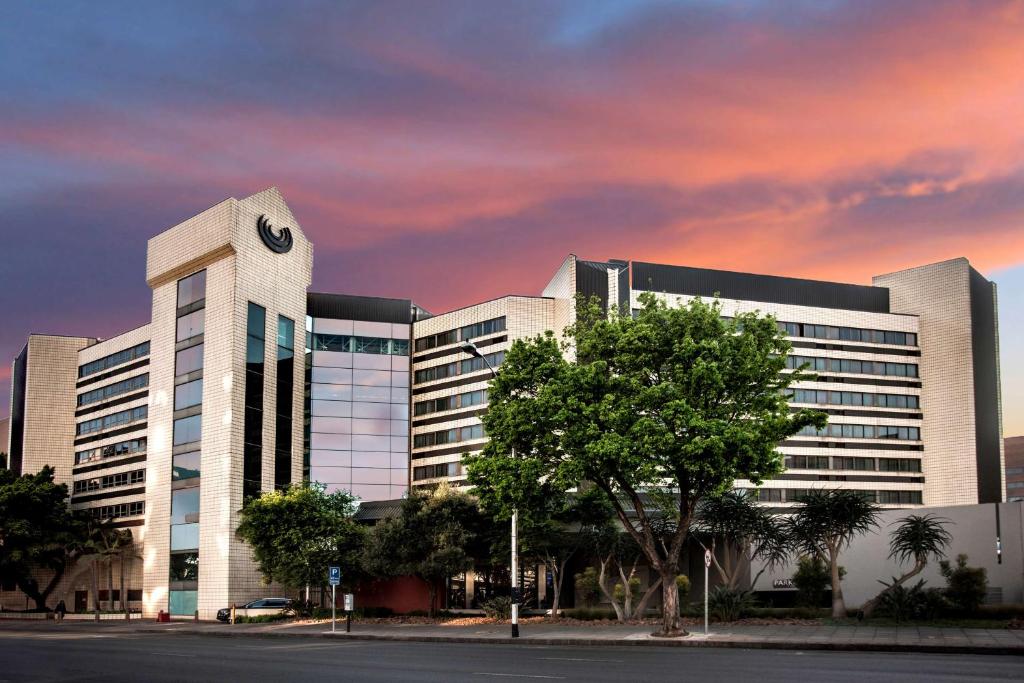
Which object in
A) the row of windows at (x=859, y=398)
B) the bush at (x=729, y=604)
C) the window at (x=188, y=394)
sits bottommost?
the bush at (x=729, y=604)

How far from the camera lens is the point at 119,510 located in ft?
285

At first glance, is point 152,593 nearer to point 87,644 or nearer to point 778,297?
point 87,644

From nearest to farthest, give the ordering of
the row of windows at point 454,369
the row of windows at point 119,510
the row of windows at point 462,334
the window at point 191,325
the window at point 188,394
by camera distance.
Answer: the window at point 188,394 < the window at point 191,325 < the row of windows at point 119,510 < the row of windows at point 462,334 < the row of windows at point 454,369

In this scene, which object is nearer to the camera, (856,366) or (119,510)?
(119,510)

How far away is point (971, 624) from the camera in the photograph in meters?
34.0

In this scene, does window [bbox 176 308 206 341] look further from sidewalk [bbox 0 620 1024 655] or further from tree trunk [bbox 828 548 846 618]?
tree trunk [bbox 828 548 846 618]

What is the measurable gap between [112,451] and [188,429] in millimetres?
25176

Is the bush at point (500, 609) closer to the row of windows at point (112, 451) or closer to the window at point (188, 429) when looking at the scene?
the window at point (188, 429)

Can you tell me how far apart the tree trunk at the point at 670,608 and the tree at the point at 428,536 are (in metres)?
13.7

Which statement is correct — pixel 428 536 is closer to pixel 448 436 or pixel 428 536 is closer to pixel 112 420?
pixel 448 436

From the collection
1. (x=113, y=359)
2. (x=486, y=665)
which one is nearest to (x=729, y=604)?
(x=486, y=665)

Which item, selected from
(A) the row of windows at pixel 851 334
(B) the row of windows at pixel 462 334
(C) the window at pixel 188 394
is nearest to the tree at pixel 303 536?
(C) the window at pixel 188 394

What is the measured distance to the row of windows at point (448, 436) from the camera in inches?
3364

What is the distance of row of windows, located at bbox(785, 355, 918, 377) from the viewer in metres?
95.2
